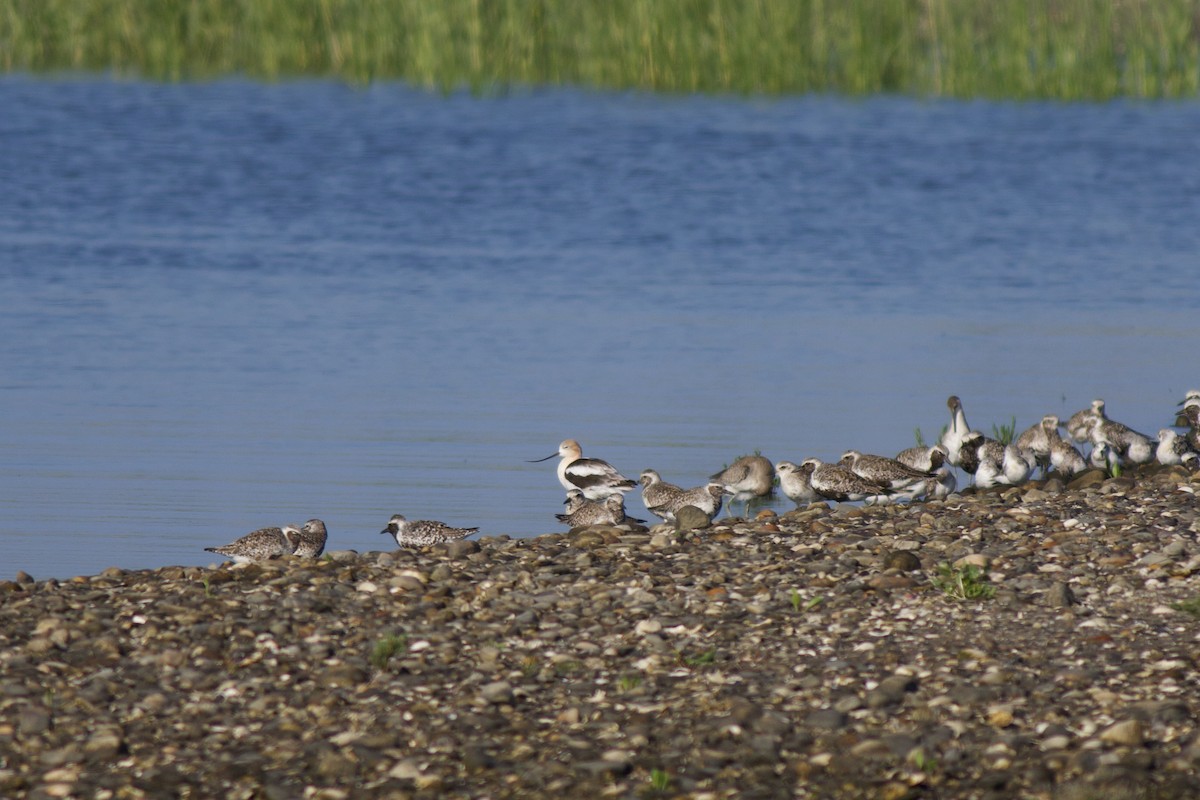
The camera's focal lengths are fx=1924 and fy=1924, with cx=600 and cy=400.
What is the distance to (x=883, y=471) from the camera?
12.4 m

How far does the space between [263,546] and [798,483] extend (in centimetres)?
366

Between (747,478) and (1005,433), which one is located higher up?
(747,478)

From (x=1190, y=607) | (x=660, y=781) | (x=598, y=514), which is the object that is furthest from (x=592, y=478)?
(x=660, y=781)

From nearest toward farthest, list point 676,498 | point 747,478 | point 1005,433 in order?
point 676,498, point 747,478, point 1005,433

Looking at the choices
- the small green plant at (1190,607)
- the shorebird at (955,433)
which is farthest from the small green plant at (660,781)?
the shorebird at (955,433)

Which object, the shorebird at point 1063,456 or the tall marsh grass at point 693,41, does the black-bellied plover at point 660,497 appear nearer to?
the shorebird at point 1063,456

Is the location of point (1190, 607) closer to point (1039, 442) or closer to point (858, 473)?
point (858, 473)

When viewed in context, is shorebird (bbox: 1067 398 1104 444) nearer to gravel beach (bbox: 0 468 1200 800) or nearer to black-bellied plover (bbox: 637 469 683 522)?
gravel beach (bbox: 0 468 1200 800)

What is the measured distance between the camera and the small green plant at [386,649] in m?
8.39

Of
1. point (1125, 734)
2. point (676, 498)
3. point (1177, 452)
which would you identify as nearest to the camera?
point (1125, 734)

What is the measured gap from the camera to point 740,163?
97.2 ft

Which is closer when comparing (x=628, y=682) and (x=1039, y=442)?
(x=628, y=682)

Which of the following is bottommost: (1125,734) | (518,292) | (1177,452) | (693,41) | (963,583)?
(1177,452)

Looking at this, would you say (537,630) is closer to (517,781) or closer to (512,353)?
(517,781)
